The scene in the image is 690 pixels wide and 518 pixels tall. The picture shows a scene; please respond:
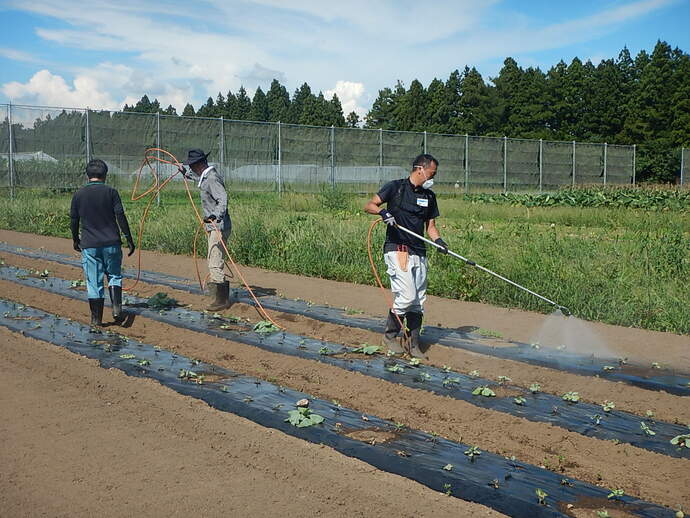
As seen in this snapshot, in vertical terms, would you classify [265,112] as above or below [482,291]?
above

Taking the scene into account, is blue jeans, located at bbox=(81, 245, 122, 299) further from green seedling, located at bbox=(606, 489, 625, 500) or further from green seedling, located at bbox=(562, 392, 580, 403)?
green seedling, located at bbox=(606, 489, 625, 500)

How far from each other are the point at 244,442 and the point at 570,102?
61.9 m

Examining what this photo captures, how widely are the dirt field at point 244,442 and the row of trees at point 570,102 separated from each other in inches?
2060

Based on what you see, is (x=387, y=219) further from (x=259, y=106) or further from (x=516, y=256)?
(x=259, y=106)

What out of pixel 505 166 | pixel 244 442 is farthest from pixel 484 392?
pixel 505 166

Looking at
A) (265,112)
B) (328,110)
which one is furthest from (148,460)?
(265,112)

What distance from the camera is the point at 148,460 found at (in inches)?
188

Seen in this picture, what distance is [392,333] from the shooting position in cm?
798

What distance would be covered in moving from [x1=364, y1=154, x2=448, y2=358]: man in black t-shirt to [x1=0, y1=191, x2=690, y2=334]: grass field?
2875mm

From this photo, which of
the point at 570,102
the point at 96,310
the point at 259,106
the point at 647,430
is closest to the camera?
the point at 647,430

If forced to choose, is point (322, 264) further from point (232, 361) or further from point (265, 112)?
point (265, 112)

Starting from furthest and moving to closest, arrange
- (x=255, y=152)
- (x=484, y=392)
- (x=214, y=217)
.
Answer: (x=255, y=152)
(x=214, y=217)
(x=484, y=392)

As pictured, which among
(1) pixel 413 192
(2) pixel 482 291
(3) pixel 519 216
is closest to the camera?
(1) pixel 413 192

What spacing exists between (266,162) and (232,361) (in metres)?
21.2
